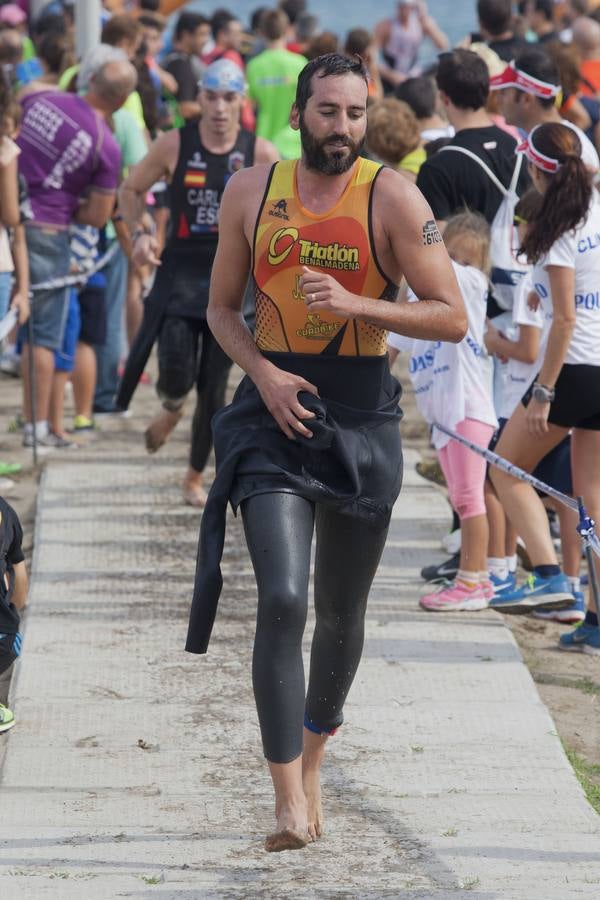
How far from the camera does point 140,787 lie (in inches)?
166

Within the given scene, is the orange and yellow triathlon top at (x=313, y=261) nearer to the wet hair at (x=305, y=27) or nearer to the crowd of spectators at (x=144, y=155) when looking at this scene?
the crowd of spectators at (x=144, y=155)

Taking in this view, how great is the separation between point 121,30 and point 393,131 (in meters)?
2.87

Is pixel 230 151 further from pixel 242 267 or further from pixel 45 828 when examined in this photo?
pixel 45 828

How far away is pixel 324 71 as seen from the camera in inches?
141

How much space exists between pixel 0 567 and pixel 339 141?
1.79 m

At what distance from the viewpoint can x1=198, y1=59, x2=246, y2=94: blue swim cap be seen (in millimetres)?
6766

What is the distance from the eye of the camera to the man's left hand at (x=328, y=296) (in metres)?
3.37

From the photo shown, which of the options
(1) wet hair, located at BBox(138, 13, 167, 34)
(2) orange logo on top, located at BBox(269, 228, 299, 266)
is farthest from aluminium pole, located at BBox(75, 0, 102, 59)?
(2) orange logo on top, located at BBox(269, 228, 299, 266)

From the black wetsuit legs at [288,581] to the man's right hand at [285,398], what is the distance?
167mm

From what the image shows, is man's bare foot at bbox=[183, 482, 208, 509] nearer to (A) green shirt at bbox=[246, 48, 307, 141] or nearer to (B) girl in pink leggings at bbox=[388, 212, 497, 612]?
(B) girl in pink leggings at bbox=[388, 212, 497, 612]

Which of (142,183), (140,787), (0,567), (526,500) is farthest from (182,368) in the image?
(140,787)

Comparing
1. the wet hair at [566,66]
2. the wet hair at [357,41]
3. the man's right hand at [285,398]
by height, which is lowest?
the wet hair at [357,41]

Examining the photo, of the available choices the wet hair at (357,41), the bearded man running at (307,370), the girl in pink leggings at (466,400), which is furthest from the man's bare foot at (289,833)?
the wet hair at (357,41)

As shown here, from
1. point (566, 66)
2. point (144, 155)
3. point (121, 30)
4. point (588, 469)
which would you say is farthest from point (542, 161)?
point (121, 30)
